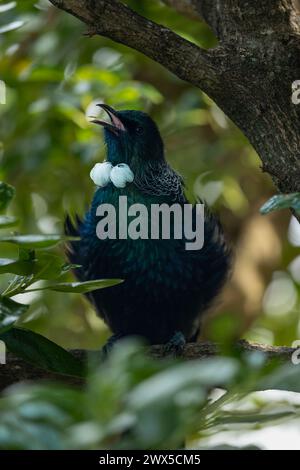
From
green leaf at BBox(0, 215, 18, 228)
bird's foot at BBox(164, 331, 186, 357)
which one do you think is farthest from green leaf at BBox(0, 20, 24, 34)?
green leaf at BBox(0, 215, 18, 228)

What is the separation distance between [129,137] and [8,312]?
1206mm

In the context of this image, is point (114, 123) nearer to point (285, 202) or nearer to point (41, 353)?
point (41, 353)

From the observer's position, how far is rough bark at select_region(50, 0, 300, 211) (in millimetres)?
1780

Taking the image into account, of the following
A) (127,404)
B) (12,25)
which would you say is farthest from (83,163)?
(127,404)

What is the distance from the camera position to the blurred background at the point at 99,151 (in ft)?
10.6

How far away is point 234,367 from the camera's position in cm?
101

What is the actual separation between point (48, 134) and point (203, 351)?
1542 mm

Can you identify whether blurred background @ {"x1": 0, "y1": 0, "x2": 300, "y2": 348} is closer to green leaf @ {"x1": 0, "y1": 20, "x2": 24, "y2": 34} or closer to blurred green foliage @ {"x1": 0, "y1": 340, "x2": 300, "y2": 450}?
green leaf @ {"x1": 0, "y1": 20, "x2": 24, "y2": 34}

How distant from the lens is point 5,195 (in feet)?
4.85

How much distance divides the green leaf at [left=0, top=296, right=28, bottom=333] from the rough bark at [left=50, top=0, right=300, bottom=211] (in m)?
0.63

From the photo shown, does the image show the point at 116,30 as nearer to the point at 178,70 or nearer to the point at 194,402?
the point at 178,70

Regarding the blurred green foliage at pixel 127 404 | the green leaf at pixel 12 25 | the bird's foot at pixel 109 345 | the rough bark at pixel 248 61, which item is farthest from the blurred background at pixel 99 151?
the blurred green foliage at pixel 127 404

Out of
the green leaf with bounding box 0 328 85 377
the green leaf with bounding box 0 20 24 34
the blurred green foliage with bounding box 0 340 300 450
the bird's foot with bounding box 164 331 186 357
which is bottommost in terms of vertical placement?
the blurred green foliage with bounding box 0 340 300 450

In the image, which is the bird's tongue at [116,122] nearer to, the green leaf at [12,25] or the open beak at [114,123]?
the open beak at [114,123]
